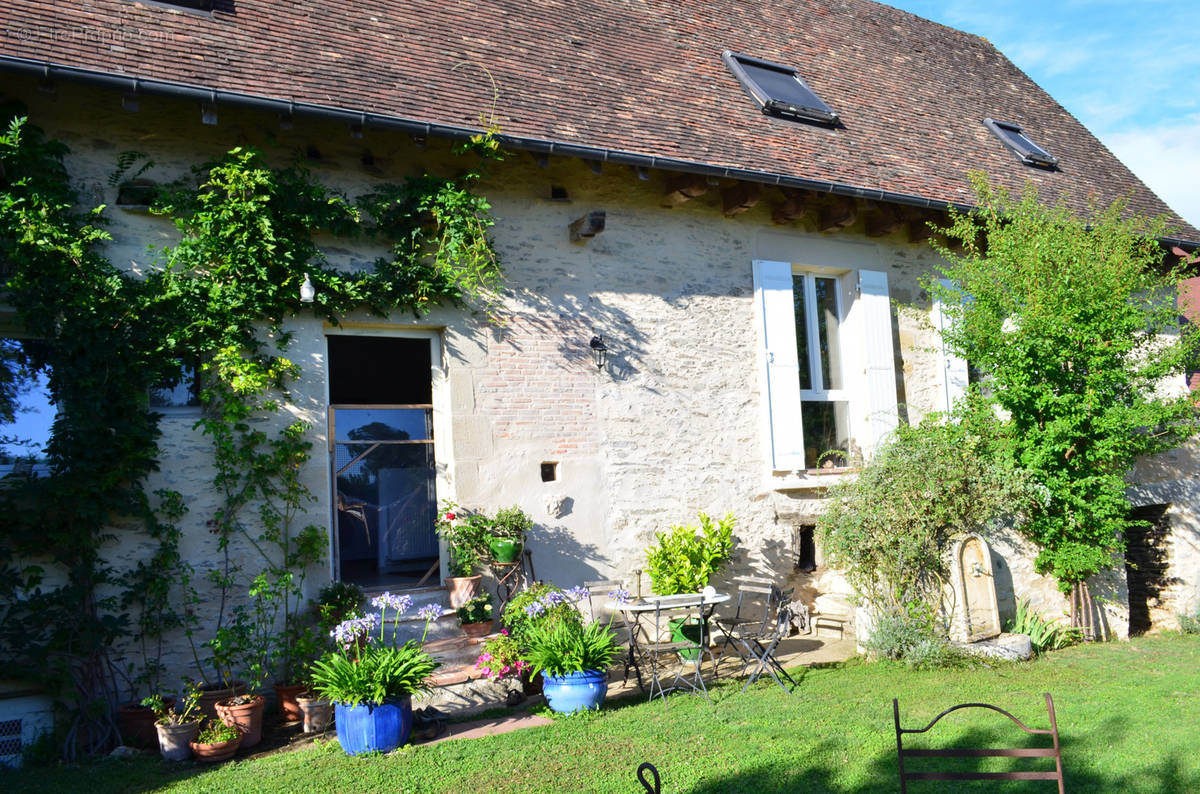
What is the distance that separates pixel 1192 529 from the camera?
1048 cm

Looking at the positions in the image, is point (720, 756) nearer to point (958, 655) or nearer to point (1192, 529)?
point (958, 655)

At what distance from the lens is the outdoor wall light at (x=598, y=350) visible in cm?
788

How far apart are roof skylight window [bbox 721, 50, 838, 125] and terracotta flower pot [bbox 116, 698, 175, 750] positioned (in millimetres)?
8018

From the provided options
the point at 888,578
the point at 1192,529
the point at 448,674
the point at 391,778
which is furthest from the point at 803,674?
Answer: the point at 1192,529

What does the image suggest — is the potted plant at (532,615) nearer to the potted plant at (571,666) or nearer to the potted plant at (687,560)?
the potted plant at (571,666)

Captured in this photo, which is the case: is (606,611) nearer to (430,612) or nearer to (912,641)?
(430,612)

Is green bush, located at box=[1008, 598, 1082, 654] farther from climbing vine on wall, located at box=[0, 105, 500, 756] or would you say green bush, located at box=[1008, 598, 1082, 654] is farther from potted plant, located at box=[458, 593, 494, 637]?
climbing vine on wall, located at box=[0, 105, 500, 756]

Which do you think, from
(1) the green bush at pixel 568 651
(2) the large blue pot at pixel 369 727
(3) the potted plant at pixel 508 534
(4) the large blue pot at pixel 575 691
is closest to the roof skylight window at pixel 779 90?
(3) the potted plant at pixel 508 534

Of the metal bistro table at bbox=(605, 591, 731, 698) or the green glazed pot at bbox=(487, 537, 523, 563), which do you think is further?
the green glazed pot at bbox=(487, 537, 523, 563)

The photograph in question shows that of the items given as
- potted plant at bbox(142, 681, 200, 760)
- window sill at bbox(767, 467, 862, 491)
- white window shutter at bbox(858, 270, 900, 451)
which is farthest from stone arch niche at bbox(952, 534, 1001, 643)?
potted plant at bbox(142, 681, 200, 760)

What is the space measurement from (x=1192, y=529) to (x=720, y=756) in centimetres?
841

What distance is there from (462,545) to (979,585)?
15.7ft

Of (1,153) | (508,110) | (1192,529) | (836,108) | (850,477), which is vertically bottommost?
(1192,529)

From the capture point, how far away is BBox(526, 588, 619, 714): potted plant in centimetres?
594
